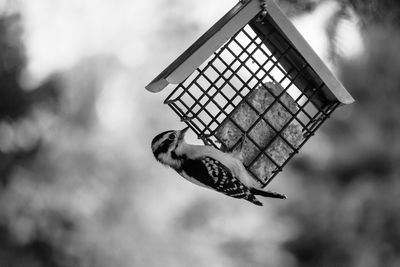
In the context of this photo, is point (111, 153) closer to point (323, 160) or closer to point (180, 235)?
point (180, 235)

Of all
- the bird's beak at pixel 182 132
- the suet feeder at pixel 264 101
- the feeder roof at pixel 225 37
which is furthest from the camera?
the bird's beak at pixel 182 132

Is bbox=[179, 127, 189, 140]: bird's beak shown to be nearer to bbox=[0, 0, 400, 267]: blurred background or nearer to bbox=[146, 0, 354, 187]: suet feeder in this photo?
bbox=[146, 0, 354, 187]: suet feeder

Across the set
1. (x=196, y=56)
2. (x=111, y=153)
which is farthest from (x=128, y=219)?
(x=196, y=56)

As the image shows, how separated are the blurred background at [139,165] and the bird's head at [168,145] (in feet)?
4.82

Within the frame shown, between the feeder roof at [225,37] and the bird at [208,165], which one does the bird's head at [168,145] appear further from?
the feeder roof at [225,37]

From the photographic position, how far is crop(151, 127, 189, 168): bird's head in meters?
4.05

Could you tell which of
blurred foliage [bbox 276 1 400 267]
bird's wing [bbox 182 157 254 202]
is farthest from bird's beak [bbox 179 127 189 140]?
blurred foliage [bbox 276 1 400 267]

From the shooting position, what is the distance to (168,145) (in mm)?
4117

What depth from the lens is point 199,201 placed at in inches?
237

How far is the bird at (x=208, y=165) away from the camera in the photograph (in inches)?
159

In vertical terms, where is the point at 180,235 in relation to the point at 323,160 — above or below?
below

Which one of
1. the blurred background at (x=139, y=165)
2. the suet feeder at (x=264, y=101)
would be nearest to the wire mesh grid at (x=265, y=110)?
the suet feeder at (x=264, y=101)

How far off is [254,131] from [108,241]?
7.36ft

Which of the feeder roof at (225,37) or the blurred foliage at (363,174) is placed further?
the blurred foliage at (363,174)
